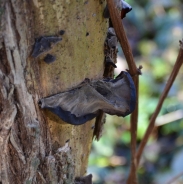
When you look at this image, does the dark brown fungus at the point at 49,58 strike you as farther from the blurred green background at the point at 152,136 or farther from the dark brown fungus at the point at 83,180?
the blurred green background at the point at 152,136

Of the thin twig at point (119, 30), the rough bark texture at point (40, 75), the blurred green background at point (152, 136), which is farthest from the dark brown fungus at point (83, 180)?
the blurred green background at point (152, 136)

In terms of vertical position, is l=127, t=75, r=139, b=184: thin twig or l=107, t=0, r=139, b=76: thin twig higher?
l=107, t=0, r=139, b=76: thin twig

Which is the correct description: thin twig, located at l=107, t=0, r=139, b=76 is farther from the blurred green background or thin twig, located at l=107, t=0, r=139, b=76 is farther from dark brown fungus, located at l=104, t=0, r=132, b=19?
the blurred green background

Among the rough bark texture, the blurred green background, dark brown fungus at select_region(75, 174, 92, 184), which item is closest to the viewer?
the rough bark texture

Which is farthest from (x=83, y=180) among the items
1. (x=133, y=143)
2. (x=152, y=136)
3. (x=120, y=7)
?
(x=152, y=136)

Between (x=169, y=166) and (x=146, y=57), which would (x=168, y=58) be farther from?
(x=169, y=166)

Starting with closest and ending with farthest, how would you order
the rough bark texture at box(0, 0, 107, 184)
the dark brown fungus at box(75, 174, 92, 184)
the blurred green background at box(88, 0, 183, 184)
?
the rough bark texture at box(0, 0, 107, 184)
the dark brown fungus at box(75, 174, 92, 184)
the blurred green background at box(88, 0, 183, 184)

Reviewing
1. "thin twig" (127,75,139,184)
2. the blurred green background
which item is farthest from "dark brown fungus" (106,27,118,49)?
the blurred green background
